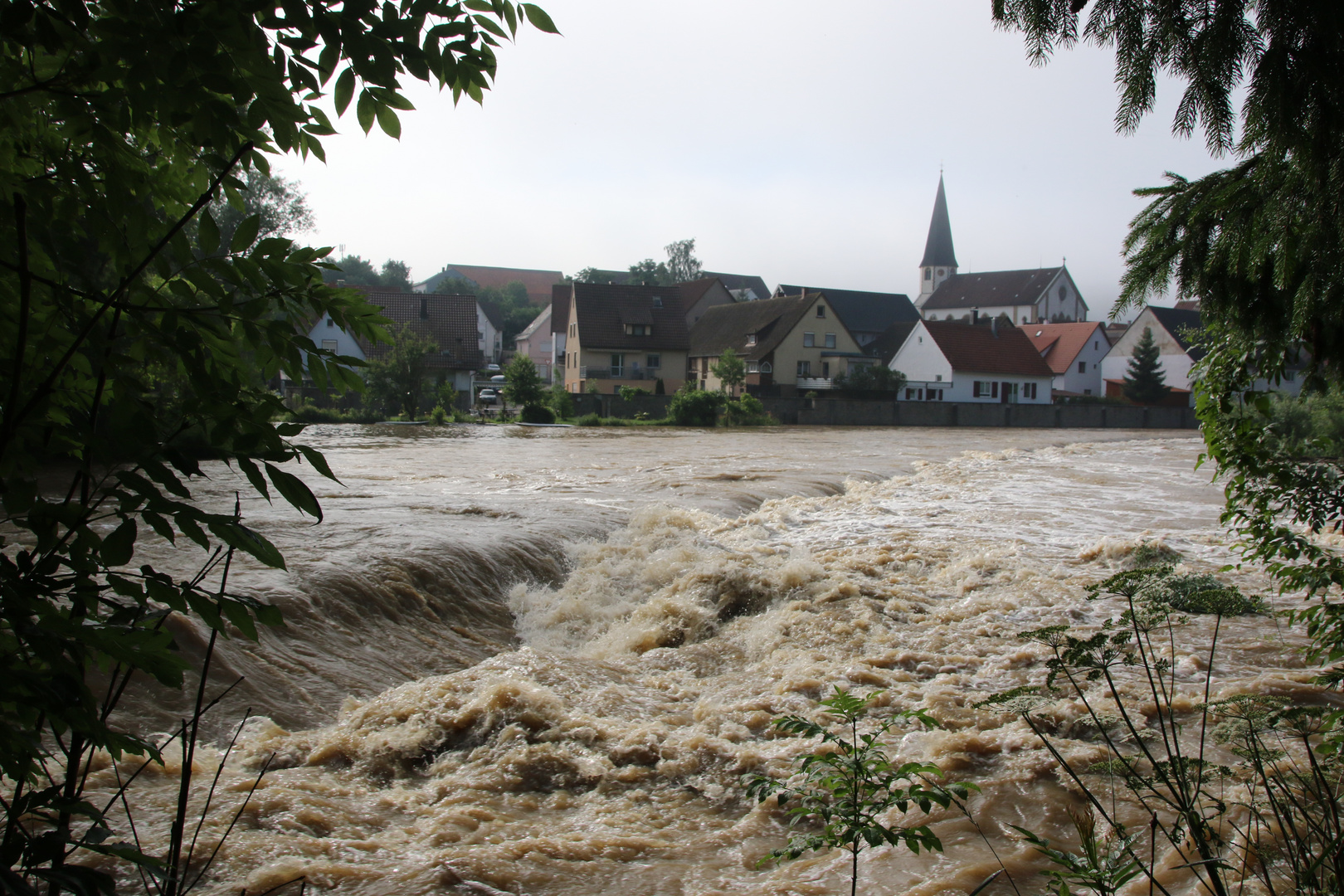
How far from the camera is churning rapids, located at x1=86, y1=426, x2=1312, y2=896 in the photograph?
4.46 m

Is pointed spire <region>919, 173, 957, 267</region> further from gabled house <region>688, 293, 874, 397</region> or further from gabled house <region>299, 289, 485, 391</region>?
gabled house <region>299, 289, 485, 391</region>

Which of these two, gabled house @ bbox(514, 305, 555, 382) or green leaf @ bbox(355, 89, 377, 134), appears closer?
green leaf @ bbox(355, 89, 377, 134)

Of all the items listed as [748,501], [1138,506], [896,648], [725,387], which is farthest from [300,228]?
[896,648]

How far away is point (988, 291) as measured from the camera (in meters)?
101

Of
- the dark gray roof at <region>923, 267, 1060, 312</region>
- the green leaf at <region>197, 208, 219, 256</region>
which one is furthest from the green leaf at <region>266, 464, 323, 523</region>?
the dark gray roof at <region>923, 267, 1060, 312</region>

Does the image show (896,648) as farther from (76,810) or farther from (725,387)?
(725,387)

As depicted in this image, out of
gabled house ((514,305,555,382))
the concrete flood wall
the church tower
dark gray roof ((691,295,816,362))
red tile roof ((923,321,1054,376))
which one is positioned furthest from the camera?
the church tower

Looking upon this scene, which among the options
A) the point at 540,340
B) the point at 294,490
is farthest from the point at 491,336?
the point at 294,490

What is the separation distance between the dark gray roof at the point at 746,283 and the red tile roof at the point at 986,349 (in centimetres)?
3467

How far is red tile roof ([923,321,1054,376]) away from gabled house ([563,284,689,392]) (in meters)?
18.5

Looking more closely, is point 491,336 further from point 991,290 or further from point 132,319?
point 132,319

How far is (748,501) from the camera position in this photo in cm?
1695

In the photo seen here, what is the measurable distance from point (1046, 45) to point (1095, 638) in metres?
2.43

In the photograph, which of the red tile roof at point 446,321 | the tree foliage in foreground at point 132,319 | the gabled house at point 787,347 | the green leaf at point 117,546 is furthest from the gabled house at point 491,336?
the green leaf at point 117,546
